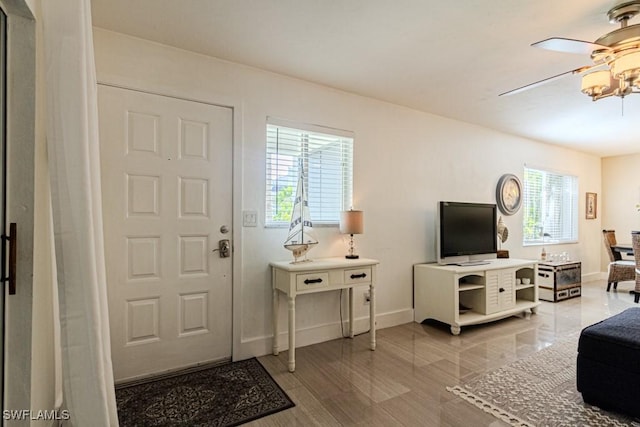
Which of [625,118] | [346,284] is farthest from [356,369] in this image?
[625,118]

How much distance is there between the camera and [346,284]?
110 inches

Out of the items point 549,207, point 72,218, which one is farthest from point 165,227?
point 549,207

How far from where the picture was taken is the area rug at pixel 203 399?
186 centimetres

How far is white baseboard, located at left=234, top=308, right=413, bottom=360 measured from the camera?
2680mm

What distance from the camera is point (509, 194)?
471 centimetres

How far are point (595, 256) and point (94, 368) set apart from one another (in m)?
8.13

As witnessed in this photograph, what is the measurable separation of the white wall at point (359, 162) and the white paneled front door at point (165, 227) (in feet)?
0.49

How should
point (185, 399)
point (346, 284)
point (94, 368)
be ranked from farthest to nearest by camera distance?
point (346, 284) → point (185, 399) → point (94, 368)

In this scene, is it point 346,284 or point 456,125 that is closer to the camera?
point 346,284

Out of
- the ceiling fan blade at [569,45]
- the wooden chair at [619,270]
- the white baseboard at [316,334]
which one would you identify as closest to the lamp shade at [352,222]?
the white baseboard at [316,334]

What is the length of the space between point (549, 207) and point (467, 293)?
3.16 metres

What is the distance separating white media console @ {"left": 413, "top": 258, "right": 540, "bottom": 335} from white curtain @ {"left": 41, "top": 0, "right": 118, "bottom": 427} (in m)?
3.00

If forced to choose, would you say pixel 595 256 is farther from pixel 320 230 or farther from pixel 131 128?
pixel 131 128

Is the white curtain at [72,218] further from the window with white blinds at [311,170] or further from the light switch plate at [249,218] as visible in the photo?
the window with white blinds at [311,170]
